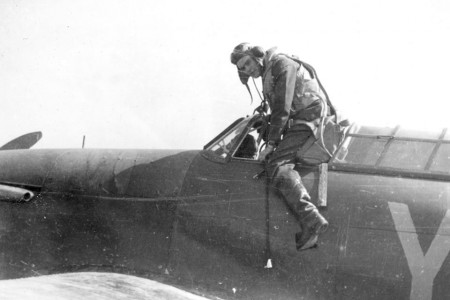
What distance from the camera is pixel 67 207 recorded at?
5945 mm

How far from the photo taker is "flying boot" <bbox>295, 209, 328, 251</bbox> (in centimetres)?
469

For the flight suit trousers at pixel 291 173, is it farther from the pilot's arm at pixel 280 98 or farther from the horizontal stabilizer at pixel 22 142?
the horizontal stabilizer at pixel 22 142

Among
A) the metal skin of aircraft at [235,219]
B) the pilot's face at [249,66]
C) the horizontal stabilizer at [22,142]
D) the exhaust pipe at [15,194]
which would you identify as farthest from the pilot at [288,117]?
the horizontal stabilizer at [22,142]

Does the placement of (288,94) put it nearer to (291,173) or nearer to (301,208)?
(291,173)

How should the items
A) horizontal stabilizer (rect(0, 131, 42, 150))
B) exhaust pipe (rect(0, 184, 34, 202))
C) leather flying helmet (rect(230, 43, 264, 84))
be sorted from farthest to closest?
1. horizontal stabilizer (rect(0, 131, 42, 150))
2. exhaust pipe (rect(0, 184, 34, 202))
3. leather flying helmet (rect(230, 43, 264, 84))

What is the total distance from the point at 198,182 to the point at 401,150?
2010 millimetres

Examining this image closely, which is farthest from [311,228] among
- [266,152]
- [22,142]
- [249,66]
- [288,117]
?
[22,142]

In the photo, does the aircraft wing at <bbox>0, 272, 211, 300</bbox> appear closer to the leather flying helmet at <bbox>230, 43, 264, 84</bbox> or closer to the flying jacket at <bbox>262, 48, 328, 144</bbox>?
the flying jacket at <bbox>262, 48, 328, 144</bbox>

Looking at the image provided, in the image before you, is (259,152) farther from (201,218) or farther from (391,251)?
(391,251)

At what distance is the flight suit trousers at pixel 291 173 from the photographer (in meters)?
4.77

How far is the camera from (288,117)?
5324 mm

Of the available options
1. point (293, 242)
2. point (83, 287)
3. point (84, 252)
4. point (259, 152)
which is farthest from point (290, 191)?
point (84, 252)

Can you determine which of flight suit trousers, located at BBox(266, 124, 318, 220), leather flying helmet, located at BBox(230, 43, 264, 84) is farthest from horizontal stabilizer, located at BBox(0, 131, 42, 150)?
flight suit trousers, located at BBox(266, 124, 318, 220)

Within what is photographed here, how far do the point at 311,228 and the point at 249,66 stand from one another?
78.2 inches
